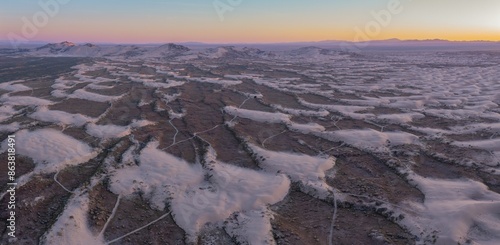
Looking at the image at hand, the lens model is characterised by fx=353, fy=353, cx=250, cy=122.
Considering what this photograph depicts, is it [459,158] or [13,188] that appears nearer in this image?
[13,188]

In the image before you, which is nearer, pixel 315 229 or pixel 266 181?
pixel 315 229

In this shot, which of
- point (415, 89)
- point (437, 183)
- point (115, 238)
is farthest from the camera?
point (415, 89)

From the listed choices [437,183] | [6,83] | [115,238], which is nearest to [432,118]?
[437,183]

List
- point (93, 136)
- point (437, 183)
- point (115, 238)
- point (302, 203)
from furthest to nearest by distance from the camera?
point (93, 136) → point (437, 183) → point (302, 203) → point (115, 238)

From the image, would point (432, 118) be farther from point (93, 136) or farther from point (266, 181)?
point (93, 136)

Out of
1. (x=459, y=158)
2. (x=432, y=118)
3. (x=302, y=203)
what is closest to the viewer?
(x=302, y=203)

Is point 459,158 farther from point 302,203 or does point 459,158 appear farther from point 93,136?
point 93,136

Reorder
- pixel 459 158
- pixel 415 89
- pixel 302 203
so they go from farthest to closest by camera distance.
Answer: pixel 415 89
pixel 459 158
pixel 302 203

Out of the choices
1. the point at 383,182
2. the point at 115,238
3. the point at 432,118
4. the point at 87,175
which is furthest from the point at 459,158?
the point at 87,175
